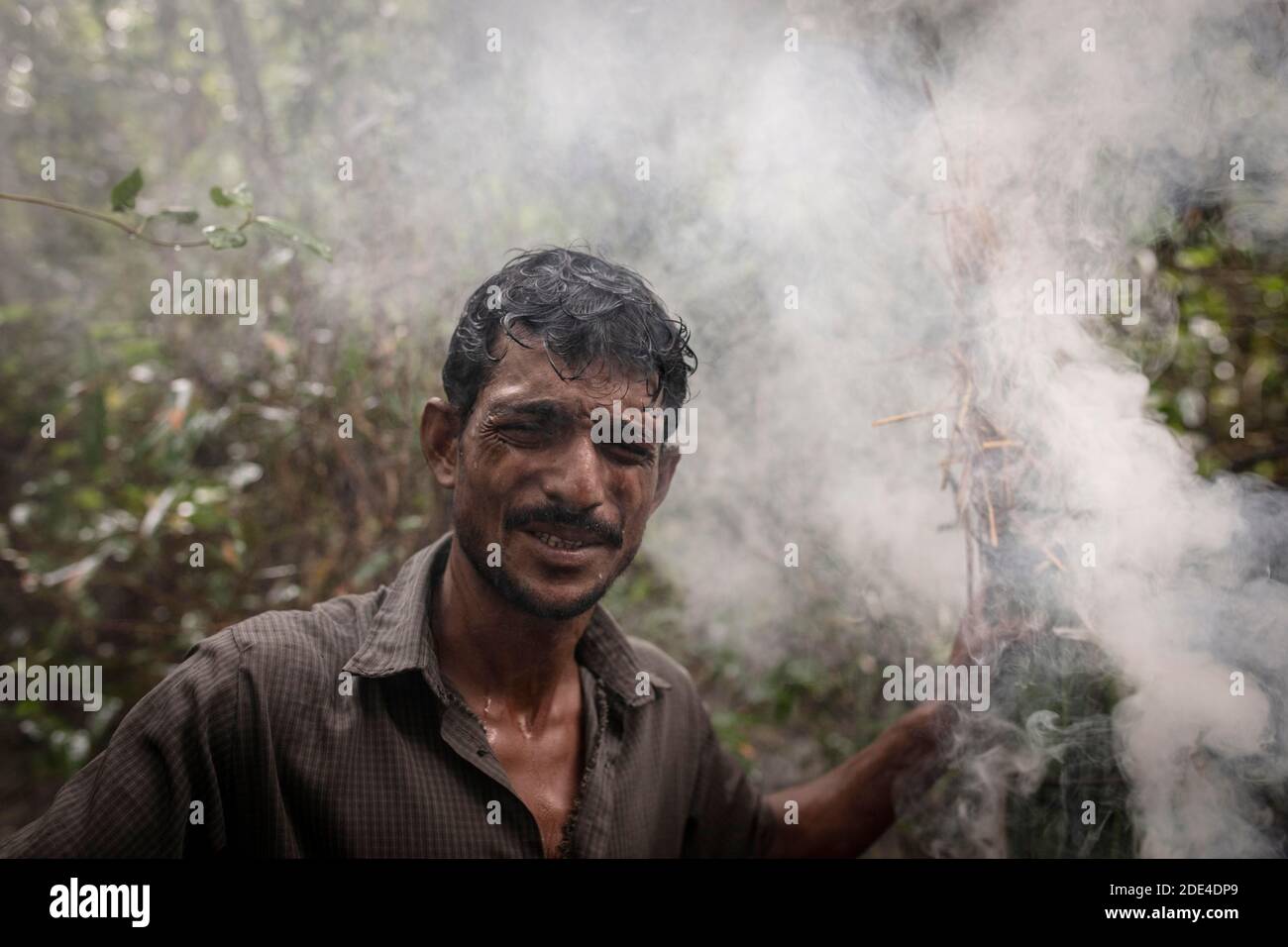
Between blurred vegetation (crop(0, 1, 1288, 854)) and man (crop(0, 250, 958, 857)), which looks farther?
blurred vegetation (crop(0, 1, 1288, 854))

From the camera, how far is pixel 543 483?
4.60ft

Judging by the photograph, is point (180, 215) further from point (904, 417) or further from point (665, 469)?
point (904, 417)

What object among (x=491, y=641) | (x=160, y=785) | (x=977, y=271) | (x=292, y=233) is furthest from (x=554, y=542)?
(x=977, y=271)

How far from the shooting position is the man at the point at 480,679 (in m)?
1.27

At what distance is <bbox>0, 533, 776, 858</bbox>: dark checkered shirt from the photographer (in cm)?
124

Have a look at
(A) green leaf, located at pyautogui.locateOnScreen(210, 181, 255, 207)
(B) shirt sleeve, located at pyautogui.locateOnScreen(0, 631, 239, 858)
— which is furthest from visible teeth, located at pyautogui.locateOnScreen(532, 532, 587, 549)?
(A) green leaf, located at pyautogui.locateOnScreen(210, 181, 255, 207)

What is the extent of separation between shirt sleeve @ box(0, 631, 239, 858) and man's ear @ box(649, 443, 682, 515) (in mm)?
Result: 778

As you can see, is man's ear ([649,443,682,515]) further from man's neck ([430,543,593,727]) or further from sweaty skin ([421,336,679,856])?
man's neck ([430,543,593,727])

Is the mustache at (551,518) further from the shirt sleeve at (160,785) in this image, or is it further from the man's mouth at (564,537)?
the shirt sleeve at (160,785)

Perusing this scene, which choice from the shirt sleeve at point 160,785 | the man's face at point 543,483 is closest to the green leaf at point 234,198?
the man's face at point 543,483

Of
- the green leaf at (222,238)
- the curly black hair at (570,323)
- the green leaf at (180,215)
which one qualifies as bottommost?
the curly black hair at (570,323)
